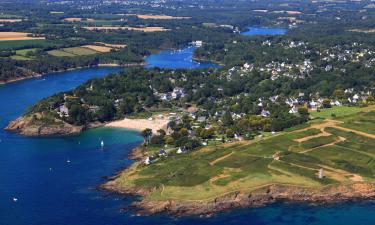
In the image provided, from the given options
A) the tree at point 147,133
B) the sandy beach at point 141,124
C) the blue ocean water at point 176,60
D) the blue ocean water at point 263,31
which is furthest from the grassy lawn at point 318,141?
Result: the blue ocean water at point 263,31

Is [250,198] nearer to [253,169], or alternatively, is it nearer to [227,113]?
[253,169]

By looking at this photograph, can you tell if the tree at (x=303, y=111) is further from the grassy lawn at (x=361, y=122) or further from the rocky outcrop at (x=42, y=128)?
the rocky outcrop at (x=42, y=128)

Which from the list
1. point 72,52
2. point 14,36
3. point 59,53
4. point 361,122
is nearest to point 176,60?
point 72,52

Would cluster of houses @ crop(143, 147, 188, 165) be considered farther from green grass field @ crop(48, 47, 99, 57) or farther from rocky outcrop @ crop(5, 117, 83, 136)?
green grass field @ crop(48, 47, 99, 57)

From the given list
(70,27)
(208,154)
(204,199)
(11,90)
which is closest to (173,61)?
(11,90)

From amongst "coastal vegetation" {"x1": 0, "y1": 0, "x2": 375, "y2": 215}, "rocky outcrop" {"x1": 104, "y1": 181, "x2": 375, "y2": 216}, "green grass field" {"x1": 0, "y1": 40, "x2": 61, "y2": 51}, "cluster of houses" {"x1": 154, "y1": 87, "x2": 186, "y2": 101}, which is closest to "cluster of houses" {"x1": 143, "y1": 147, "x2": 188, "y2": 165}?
"coastal vegetation" {"x1": 0, "y1": 0, "x2": 375, "y2": 215}

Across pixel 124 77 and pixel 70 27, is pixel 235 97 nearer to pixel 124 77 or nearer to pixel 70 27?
pixel 124 77
